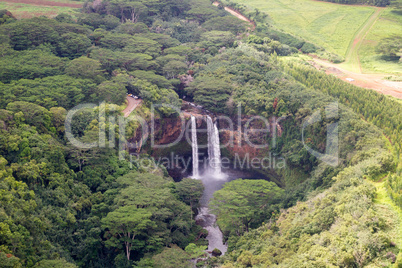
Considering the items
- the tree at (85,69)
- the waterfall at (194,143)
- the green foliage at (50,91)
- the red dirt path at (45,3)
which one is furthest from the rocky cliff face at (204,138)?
the red dirt path at (45,3)

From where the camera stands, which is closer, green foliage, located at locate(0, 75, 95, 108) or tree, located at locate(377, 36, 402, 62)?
green foliage, located at locate(0, 75, 95, 108)

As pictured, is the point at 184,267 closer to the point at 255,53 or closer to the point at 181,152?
the point at 181,152

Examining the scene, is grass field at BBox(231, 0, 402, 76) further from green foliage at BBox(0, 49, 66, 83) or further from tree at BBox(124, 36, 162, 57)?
green foliage at BBox(0, 49, 66, 83)

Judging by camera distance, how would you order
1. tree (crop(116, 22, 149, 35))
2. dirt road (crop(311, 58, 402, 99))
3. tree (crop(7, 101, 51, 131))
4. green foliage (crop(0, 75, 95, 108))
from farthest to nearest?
1. tree (crop(116, 22, 149, 35))
2. dirt road (crop(311, 58, 402, 99))
3. green foliage (crop(0, 75, 95, 108))
4. tree (crop(7, 101, 51, 131))

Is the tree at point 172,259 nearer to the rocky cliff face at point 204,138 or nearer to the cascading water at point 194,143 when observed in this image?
the rocky cliff face at point 204,138

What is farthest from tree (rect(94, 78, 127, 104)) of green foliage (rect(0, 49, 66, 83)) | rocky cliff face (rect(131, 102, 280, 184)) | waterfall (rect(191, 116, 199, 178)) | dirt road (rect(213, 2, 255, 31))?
dirt road (rect(213, 2, 255, 31))

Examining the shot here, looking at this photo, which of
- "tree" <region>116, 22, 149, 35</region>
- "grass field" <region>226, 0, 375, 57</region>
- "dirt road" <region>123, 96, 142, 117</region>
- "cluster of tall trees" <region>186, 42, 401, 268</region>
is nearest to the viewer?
"cluster of tall trees" <region>186, 42, 401, 268</region>

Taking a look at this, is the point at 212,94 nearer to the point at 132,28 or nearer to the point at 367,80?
the point at 367,80

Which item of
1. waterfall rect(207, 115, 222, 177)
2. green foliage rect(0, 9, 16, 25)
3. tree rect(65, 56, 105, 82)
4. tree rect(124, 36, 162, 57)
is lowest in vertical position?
waterfall rect(207, 115, 222, 177)
